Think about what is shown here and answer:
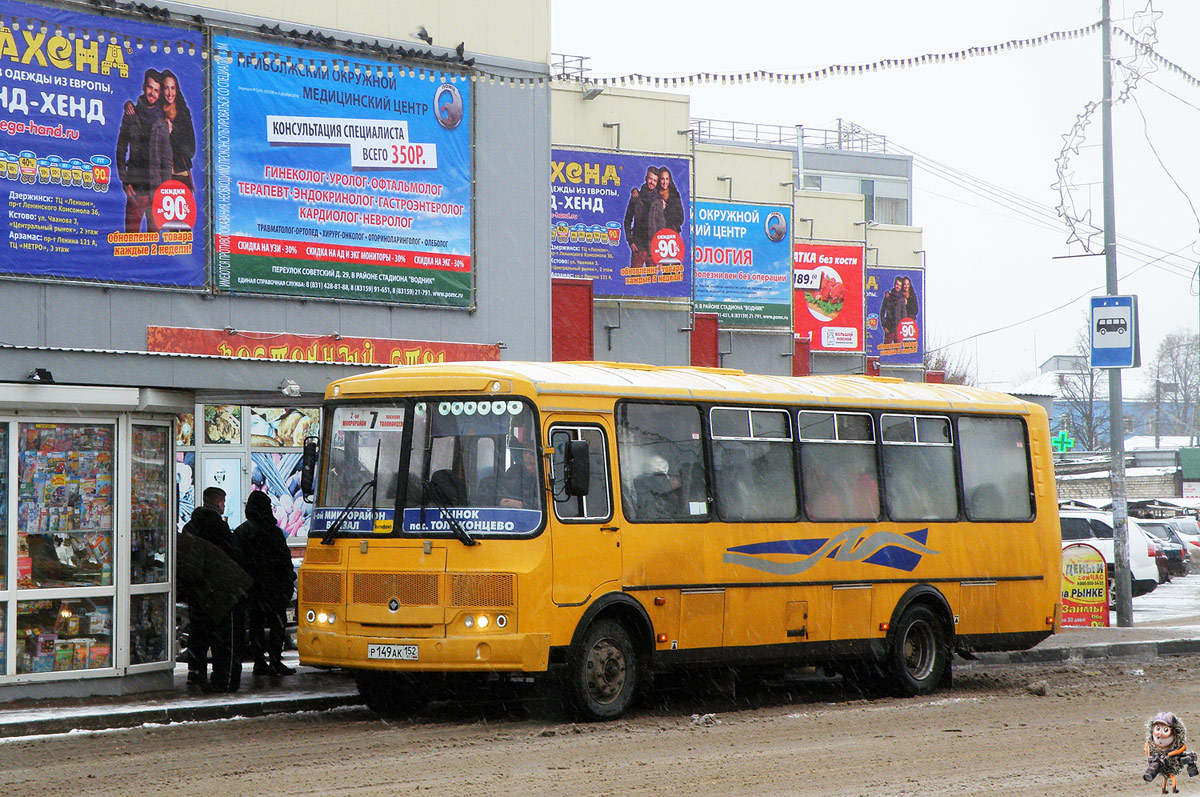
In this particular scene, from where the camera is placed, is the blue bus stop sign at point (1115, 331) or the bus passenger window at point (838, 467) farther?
the blue bus stop sign at point (1115, 331)

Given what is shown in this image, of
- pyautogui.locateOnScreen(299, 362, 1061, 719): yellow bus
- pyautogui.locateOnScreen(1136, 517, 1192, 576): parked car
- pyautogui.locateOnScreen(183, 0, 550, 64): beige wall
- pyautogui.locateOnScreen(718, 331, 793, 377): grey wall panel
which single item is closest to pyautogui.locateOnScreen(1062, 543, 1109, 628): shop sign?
pyautogui.locateOnScreen(299, 362, 1061, 719): yellow bus

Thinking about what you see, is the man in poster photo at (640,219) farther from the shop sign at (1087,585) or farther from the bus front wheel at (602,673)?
the bus front wheel at (602,673)

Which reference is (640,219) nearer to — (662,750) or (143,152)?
(143,152)

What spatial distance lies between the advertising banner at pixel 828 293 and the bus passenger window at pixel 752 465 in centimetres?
2434

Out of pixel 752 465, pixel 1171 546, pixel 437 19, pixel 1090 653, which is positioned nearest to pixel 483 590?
pixel 752 465

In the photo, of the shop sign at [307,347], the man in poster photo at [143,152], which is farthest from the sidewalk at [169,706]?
the man in poster photo at [143,152]

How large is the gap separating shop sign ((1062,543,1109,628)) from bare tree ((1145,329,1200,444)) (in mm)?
112129

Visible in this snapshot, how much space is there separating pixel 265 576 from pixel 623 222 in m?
15.8

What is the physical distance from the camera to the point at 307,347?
674 inches

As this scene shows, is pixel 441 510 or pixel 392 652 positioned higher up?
pixel 441 510

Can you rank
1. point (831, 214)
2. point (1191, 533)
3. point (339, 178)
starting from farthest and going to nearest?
point (1191, 533) → point (831, 214) → point (339, 178)

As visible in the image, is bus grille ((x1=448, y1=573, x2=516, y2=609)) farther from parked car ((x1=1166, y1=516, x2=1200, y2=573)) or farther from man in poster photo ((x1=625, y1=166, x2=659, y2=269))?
parked car ((x1=1166, y1=516, x2=1200, y2=573))

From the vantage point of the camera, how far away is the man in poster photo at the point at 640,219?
29312mm

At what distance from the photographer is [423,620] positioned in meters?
11.9
